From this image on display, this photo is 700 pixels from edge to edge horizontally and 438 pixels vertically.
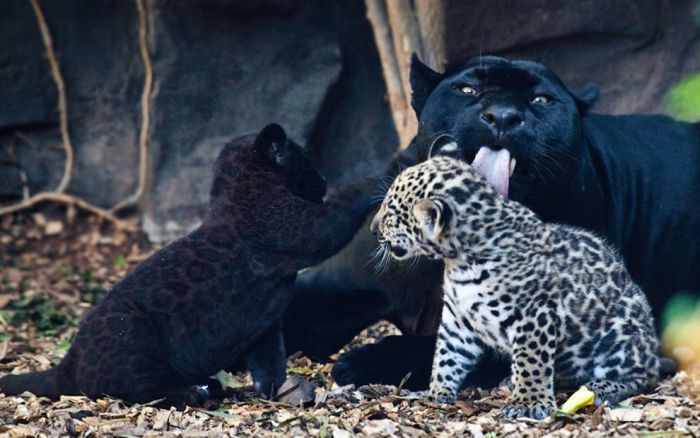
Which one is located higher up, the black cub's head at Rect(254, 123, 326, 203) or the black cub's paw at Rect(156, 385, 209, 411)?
the black cub's head at Rect(254, 123, 326, 203)

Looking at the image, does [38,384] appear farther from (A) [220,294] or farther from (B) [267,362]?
(B) [267,362]

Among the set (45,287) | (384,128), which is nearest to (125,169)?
(45,287)

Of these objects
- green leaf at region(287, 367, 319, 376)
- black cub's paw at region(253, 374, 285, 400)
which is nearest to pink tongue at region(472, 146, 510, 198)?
black cub's paw at region(253, 374, 285, 400)

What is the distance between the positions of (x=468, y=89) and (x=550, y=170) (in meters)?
0.59

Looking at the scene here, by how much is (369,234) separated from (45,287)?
2892 millimetres

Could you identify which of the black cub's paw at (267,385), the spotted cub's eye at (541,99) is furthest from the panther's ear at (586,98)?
the black cub's paw at (267,385)

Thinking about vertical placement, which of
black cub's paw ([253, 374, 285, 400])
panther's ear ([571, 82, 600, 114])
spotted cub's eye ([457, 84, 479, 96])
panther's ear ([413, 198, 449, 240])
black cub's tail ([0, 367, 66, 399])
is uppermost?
spotted cub's eye ([457, 84, 479, 96])

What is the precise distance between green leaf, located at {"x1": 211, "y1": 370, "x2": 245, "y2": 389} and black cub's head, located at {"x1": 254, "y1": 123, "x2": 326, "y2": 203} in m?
1.03

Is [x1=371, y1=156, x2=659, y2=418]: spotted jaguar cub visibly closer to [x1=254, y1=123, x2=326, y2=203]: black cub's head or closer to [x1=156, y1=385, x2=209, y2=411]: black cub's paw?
[x1=254, y1=123, x2=326, y2=203]: black cub's head

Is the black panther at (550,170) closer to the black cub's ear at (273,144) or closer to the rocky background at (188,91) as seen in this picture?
the black cub's ear at (273,144)

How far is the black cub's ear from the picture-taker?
18.6ft

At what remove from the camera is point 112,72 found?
29.9ft

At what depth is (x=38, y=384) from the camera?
212 inches

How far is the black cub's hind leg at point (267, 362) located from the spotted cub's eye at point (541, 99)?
169cm
